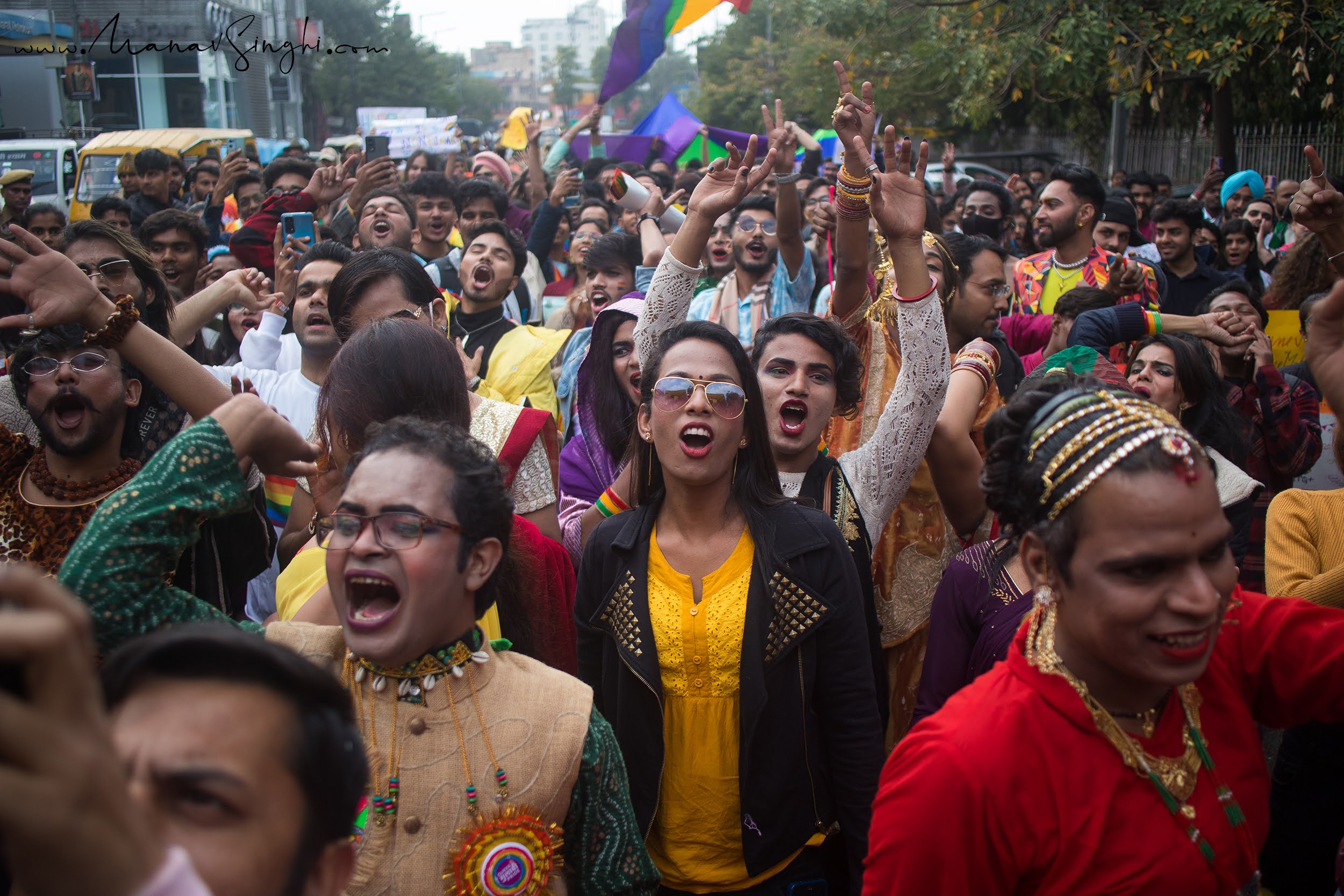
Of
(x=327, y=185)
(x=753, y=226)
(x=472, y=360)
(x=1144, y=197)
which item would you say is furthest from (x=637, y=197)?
(x=1144, y=197)

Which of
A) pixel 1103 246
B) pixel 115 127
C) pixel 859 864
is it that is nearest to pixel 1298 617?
pixel 859 864

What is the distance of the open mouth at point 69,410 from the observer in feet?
8.93

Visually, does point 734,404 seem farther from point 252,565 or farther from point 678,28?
point 678,28

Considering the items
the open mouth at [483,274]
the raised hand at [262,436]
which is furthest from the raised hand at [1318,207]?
the open mouth at [483,274]

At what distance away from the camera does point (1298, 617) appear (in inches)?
71.1

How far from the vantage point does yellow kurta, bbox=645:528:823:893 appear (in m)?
2.48

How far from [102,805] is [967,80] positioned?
43.5 feet

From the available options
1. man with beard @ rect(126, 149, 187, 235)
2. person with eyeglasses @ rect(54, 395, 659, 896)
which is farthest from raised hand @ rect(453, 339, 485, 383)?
man with beard @ rect(126, 149, 187, 235)

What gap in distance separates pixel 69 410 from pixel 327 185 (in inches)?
184

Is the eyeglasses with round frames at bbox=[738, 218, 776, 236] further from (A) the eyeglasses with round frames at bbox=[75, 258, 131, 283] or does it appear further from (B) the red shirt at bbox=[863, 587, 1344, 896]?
(B) the red shirt at bbox=[863, 587, 1344, 896]

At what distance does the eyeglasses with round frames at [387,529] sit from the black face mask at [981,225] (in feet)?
21.0

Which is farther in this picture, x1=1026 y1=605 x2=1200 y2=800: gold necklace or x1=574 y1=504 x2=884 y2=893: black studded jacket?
x1=574 y1=504 x2=884 y2=893: black studded jacket

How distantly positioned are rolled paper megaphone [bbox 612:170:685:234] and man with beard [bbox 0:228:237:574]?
355 centimetres

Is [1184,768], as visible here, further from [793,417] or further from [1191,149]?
[1191,149]
